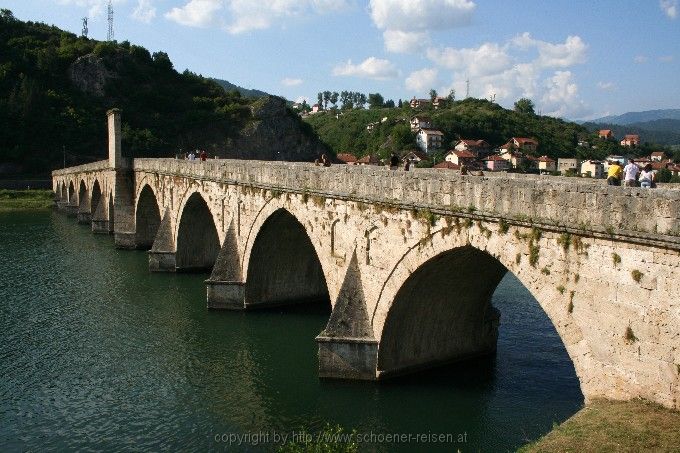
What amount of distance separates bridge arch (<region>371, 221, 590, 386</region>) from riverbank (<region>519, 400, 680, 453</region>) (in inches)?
76.2

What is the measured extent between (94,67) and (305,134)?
101 feet

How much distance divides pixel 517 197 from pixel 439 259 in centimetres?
289

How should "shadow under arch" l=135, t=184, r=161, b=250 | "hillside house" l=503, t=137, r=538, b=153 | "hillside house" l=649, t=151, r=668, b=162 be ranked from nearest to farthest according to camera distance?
1. "shadow under arch" l=135, t=184, r=161, b=250
2. "hillside house" l=649, t=151, r=668, b=162
3. "hillside house" l=503, t=137, r=538, b=153

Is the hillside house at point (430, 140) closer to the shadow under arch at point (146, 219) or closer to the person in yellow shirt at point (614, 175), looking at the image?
the shadow under arch at point (146, 219)

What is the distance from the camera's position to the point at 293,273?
24.1m

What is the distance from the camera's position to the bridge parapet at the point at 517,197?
908 cm

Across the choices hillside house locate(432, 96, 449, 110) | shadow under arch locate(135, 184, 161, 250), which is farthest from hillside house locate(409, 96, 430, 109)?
shadow under arch locate(135, 184, 161, 250)

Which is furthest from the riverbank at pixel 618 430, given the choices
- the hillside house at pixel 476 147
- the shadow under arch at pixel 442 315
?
the hillside house at pixel 476 147

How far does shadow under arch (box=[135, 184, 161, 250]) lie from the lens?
124ft

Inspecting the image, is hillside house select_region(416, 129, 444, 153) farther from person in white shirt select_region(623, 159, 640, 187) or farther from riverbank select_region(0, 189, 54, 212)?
person in white shirt select_region(623, 159, 640, 187)

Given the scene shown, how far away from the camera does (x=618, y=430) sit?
865 centimetres

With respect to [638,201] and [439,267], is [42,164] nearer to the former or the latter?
[439,267]

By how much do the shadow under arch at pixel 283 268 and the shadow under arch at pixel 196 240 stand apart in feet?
26.5

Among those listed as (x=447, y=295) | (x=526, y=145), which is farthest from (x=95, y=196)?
(x=526, y=145)
